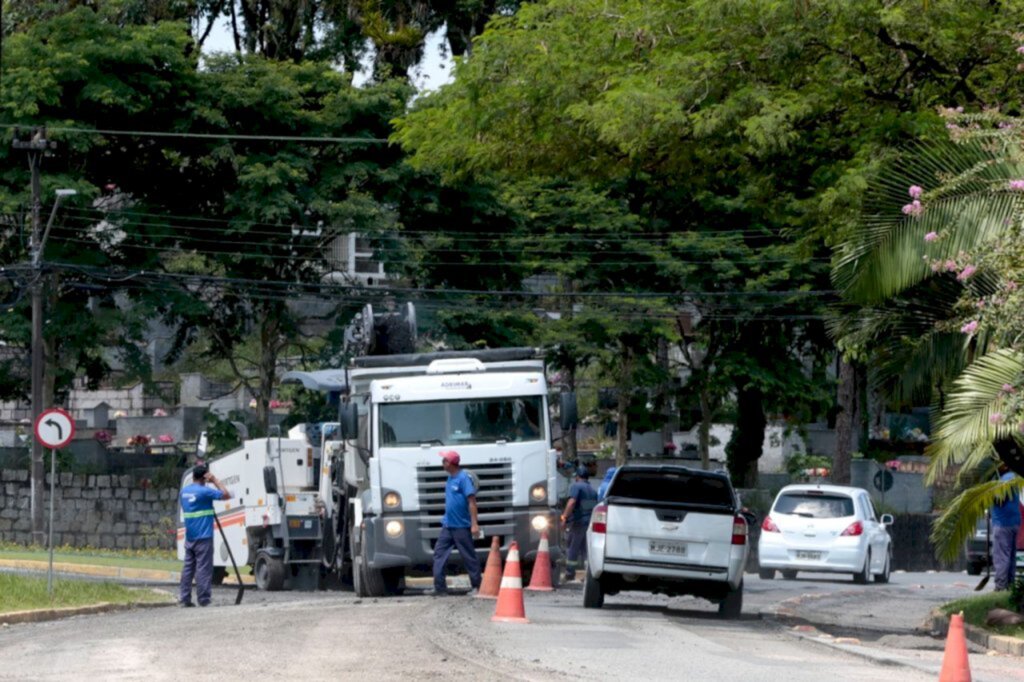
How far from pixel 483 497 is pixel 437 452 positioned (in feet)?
2.82

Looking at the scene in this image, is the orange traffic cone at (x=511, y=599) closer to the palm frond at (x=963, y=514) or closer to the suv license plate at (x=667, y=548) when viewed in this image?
the suv license plate at (x=667, y=548)

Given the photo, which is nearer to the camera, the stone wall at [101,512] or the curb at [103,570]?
the curb at [103,570]

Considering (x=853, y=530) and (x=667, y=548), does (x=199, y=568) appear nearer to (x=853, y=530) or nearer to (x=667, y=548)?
(x=667, y=548)

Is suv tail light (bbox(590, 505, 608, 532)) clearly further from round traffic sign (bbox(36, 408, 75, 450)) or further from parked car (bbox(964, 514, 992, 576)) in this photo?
parked car (bbox(964, 514, 992, 576))

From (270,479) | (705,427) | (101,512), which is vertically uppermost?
(705,427)

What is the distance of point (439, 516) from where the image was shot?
22.4m

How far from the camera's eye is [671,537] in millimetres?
19656

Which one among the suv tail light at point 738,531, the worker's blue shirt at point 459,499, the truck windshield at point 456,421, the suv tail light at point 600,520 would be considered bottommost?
the suv tail light at point 738,531

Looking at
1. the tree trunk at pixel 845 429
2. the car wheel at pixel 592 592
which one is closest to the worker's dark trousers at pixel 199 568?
the car wheel at pixel 592 592

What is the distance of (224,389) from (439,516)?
134 feet

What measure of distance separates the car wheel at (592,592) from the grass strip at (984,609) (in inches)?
161

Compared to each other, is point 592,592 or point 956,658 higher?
point 592,592

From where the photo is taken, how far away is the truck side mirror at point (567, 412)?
72.3ft

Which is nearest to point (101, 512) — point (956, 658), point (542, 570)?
point (542, 570)
